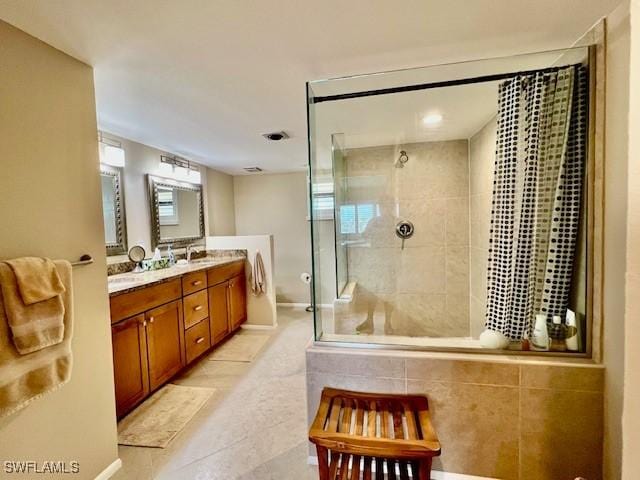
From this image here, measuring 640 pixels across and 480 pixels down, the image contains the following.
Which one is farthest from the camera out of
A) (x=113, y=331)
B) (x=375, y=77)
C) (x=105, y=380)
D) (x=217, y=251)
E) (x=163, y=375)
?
(x=217, y=251)

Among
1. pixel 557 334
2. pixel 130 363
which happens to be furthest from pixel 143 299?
pixel 557 334

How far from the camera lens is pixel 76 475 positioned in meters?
1.36

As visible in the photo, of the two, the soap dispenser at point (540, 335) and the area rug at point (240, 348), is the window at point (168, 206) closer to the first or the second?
the area rug at point (240, 348)

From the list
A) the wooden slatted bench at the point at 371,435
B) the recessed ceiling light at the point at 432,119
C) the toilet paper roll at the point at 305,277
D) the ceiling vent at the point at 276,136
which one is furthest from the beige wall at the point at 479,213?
the toilet paper roll at the point at 305,277

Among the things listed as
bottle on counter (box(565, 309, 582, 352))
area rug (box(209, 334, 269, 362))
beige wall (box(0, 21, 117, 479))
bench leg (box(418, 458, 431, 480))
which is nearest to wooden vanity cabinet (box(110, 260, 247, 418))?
area rug (box(209, 334, 269, 362))

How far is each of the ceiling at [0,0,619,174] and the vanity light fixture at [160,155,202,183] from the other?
1176 mm

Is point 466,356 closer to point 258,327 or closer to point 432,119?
point 432,119

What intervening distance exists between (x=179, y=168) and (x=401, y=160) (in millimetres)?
2466

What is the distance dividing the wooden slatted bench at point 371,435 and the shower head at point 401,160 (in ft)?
6.71

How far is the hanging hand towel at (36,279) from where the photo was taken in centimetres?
110

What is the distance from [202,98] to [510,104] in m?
1.82

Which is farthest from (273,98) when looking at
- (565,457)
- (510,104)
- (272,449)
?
(565,457)

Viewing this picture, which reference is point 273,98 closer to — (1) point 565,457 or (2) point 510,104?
(2) point 510,104

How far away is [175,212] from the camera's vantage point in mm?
3352
